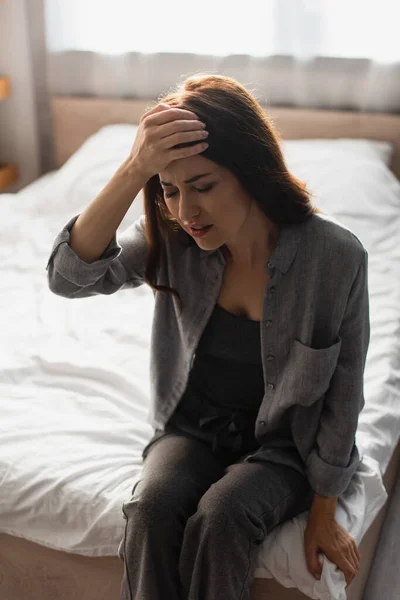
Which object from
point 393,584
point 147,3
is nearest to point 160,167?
point 393,584

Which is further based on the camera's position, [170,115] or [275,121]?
[275,121]

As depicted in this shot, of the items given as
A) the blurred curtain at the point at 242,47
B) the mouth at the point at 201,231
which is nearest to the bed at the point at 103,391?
the blurred curtain at the point at 242,47

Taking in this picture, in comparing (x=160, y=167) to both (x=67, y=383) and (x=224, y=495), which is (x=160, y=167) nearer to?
(x=224, y=495)

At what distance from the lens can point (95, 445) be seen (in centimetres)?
134

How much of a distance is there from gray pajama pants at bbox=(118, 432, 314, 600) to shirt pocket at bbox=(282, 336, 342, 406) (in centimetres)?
12

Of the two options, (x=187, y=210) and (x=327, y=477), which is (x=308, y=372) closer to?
(x=327, y=477)

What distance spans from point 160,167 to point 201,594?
613 millimetres

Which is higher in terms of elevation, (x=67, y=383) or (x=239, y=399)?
(x=239, y=399)

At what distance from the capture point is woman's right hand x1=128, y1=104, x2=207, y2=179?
3.29ft

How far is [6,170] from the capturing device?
2.88 m

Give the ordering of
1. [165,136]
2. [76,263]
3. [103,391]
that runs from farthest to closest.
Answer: [103,391]
[76,263]
[165,136]

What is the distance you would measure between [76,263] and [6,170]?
1.92 metres

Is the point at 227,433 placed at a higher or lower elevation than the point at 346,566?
higher

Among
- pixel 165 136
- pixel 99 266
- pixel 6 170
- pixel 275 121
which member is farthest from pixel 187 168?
pixel 6 170
